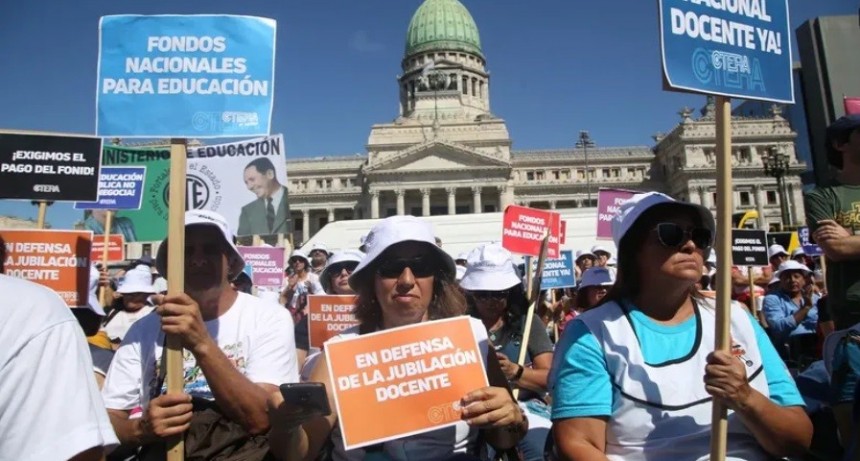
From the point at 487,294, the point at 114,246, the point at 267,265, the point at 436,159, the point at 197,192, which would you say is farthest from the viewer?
the point at 436,159

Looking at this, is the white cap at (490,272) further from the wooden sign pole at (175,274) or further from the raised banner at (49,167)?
the raised banner at (49,167)

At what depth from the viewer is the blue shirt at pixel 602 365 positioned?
7.19ft

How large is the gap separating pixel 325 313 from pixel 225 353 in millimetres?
2582

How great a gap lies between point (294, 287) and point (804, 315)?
22.1 feet

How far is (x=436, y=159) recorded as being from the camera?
61.8 m

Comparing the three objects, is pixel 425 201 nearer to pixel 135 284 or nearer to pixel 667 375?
pixel 135 284

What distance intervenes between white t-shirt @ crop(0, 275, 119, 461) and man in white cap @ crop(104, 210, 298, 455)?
3.06ft

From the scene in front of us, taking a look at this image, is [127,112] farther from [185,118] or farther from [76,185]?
[76,185]

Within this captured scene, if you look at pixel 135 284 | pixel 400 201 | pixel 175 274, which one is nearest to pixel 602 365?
pixel 175 274

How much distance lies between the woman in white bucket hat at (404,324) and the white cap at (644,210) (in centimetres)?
69

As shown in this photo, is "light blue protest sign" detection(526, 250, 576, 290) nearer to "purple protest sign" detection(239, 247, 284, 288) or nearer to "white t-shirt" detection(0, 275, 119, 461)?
"purple protest sign" detection(239, 247, 284, 288)

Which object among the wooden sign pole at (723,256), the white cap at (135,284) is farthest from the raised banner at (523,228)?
the wooden sign pole at (723,256)

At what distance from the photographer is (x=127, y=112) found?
2.82 m

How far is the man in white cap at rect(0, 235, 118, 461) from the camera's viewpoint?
127 cm
